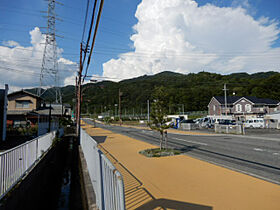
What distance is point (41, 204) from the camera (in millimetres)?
7914

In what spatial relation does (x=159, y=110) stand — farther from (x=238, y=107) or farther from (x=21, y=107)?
(x=238, y=107)

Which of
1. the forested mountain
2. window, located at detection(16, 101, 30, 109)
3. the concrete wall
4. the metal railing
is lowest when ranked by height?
the concrete wall

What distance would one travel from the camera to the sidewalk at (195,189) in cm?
454

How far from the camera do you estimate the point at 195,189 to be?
219 inches

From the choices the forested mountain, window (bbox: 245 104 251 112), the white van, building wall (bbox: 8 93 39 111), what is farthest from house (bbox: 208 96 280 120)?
building wall (bbox: 8 93 39 111)

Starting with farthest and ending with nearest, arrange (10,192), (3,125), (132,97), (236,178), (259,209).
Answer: (132,97), (3,125), (236,178), (10,192), (259,209)

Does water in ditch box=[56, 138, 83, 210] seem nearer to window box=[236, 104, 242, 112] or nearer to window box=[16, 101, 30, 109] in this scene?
window box=[16, 101, 30, 109]

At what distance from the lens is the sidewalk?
4.54 meters

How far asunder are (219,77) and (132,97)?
5545cm

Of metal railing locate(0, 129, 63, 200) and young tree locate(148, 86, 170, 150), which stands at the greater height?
young tree locate(148, 86, 170, 150)

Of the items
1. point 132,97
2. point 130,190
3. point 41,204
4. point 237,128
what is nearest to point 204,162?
point 130,190

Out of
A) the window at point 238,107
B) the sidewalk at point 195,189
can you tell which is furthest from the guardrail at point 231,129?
the window at point 238,107

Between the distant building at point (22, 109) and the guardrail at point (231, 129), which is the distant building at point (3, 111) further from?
the guardrail at point (231, 129)

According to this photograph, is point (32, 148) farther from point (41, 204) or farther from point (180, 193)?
point (180, 193)
